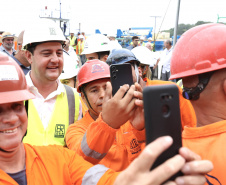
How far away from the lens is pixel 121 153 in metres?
2.33

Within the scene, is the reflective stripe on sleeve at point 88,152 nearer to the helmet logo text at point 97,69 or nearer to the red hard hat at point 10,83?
the red hard hat at point 10,83

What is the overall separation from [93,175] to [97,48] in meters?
3.99

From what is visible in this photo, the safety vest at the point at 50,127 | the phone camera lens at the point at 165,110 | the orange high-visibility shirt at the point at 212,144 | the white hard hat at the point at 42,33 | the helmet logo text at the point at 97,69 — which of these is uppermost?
the white hard hat at the point at 42,33

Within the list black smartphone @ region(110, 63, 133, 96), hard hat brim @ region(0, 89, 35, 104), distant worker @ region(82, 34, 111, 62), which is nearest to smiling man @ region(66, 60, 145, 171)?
black smartphone @ region(110, 63, 133, 96)

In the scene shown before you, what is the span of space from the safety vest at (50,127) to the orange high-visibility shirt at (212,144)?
1619mm

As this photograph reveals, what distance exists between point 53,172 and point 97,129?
0.39 meters

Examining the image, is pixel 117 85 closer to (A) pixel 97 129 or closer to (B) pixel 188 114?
(A) pixel 97 129

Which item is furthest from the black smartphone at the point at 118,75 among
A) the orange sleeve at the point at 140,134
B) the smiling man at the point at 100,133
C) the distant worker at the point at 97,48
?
the distant worker at the point at 97,48

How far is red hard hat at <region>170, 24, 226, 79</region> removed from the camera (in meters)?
1.46

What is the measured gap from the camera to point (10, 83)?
1.60 metres

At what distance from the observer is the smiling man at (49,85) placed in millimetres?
2768

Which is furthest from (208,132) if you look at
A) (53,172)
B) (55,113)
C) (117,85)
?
(55,113)

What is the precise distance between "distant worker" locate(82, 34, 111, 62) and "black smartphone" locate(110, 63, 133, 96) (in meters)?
3.49

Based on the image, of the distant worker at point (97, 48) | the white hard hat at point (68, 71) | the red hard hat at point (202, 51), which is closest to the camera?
the red hard hat at point (202, 51)
